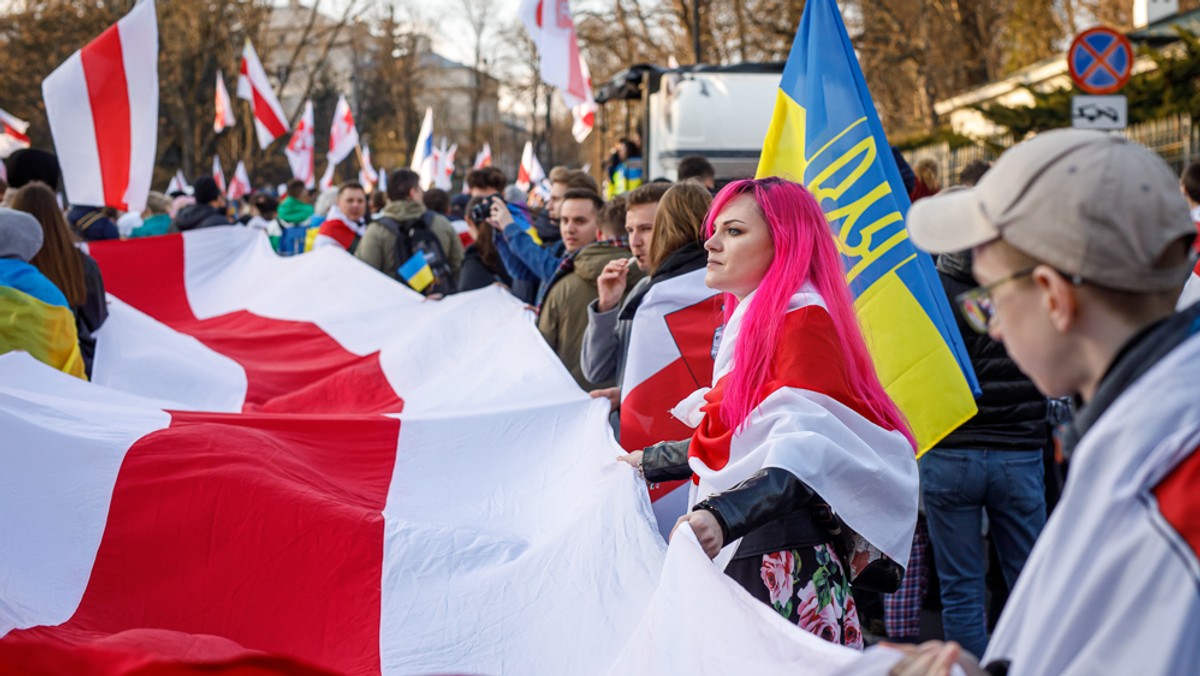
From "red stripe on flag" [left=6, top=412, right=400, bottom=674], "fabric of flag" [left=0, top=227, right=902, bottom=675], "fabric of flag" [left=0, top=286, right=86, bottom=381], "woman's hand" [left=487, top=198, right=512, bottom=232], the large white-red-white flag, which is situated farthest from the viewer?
the large white-red-white flag

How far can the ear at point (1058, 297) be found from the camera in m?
1.64

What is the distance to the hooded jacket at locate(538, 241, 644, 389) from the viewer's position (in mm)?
5695

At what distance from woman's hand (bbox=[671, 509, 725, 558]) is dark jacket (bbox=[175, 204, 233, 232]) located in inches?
400

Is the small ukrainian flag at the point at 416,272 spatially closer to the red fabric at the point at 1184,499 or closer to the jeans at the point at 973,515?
the jeans at the point at 973,515

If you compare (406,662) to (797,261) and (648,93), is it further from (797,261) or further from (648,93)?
(648,93)

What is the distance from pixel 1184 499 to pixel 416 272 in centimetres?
758

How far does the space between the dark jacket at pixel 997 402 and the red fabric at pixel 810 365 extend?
202 cm

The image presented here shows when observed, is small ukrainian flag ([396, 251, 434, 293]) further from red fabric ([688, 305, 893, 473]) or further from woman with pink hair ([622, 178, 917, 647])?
red fabric ([688, 305, 893, 473])

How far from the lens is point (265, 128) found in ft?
53.0

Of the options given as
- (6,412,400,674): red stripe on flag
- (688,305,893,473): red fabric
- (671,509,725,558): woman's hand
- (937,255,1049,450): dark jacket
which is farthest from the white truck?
(671,509,725,558): woman's hand

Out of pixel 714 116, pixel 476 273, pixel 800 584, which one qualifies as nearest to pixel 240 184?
pixel 714 116

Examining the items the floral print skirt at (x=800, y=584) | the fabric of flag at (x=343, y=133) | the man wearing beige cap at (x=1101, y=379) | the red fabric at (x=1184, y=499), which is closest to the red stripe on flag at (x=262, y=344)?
the floral print skirt at (x=800, y=584)

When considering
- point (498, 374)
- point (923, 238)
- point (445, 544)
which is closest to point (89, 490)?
point (445, 544)

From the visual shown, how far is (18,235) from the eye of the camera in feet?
16.9
